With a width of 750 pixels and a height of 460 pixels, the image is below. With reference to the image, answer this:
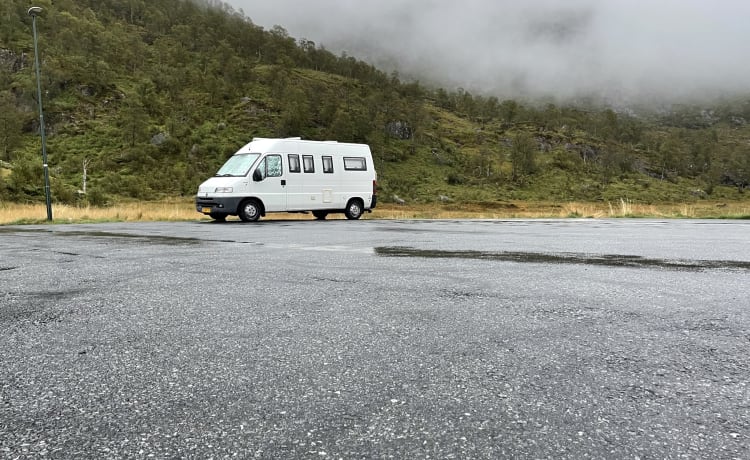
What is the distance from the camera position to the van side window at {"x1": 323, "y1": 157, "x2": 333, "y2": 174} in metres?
18.9

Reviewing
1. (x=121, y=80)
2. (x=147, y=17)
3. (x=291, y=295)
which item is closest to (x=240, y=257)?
(x=291, y=295)

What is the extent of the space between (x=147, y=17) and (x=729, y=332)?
12470cm

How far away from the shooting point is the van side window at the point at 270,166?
56.9 feet

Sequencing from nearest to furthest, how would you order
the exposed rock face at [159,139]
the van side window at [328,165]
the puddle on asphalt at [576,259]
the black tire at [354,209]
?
the puddle on asphalt at [576,259], the van side window at [328,165], the black tire at [354,209], the exposed rock face at [159,139]

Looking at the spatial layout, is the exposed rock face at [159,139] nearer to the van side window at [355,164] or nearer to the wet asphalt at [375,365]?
the van side window at [355,164]

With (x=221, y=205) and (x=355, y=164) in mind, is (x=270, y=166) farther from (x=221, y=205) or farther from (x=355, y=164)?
(x=355, y=164)

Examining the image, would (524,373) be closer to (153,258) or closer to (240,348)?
(240,348)

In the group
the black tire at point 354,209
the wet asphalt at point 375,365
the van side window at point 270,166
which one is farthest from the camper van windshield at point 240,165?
the wet asphalt at point 375,365

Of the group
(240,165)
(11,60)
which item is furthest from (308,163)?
(11,60)

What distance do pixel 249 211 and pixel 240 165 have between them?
1.69 m

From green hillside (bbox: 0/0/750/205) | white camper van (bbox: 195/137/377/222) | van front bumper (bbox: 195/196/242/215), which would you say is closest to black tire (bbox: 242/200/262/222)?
white camper van (bbox: 195/137/377/222)

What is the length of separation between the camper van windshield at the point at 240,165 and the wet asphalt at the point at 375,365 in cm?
1206

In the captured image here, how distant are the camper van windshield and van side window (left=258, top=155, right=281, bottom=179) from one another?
0.33 m

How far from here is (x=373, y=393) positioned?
2.20m
